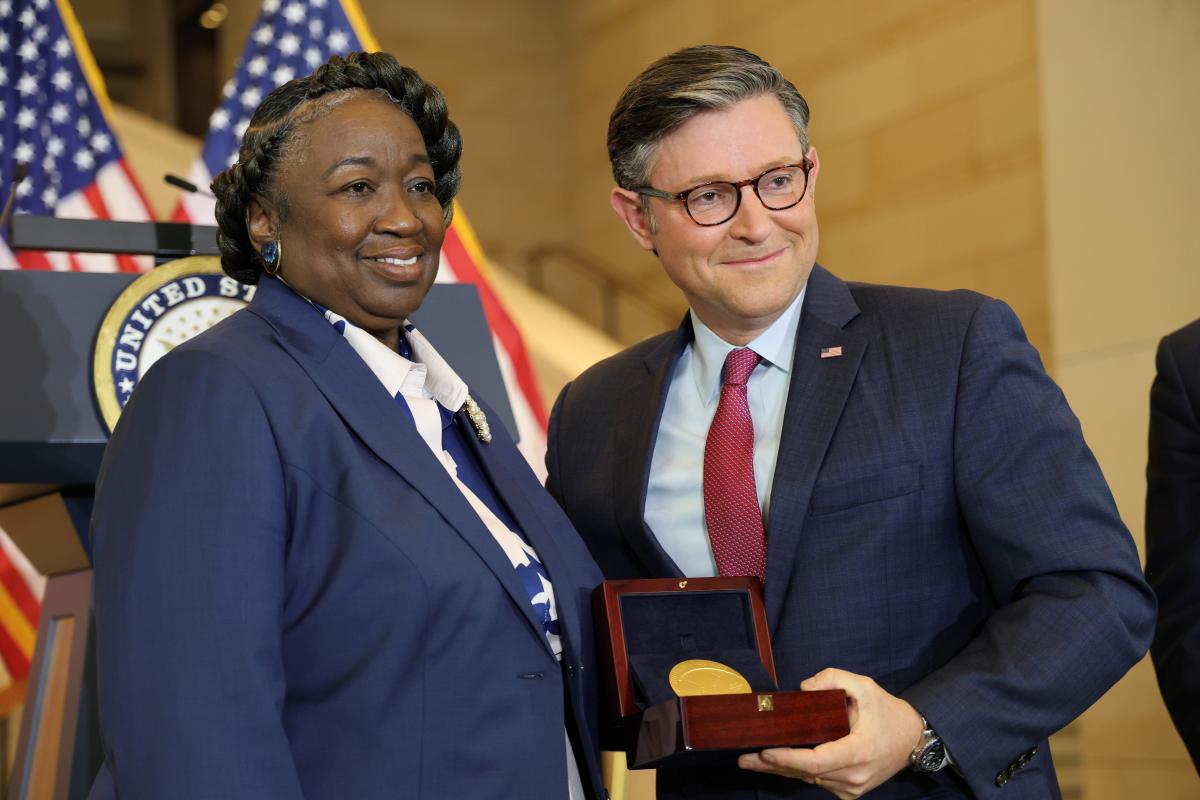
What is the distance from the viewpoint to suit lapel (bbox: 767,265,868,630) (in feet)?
6.99

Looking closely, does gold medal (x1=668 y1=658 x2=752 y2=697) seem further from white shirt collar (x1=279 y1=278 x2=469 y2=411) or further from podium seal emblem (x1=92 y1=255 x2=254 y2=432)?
podium seal emblem (x1=92 y1=255 x2=254 y2=432)

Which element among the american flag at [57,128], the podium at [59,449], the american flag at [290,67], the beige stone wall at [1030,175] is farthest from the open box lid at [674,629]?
the beige stone wall at [1030,175]

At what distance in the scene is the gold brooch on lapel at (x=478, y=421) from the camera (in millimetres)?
2170

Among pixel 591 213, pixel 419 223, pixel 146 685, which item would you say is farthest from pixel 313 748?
pixel 591 213

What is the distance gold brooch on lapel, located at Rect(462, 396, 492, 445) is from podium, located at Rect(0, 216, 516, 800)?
1.99ft

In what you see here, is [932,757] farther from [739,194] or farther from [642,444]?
[739,194]

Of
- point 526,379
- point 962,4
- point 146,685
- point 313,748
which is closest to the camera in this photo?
point 146,685

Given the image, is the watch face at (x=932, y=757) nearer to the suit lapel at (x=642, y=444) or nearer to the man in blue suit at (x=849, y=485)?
the man in blue suit at (x=849, y=485)

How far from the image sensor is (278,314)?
195 cm

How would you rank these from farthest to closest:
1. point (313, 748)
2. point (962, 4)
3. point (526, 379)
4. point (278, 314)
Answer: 1. point (962, 4)
2. point (526, 379)
3. point (278, 314)
4. point (313, 748)

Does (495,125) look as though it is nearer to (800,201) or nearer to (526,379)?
(526,379)

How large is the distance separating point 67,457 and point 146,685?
0.95 m

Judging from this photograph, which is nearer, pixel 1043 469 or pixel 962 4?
pixel 1043 469

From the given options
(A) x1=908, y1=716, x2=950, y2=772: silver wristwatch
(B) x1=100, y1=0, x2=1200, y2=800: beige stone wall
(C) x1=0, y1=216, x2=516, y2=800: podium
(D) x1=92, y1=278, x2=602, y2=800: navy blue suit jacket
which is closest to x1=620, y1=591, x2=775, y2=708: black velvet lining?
(D) x1=92, y1=278, x2=602, y2=800: navy blue suit jacket
